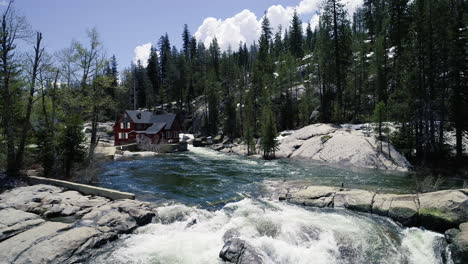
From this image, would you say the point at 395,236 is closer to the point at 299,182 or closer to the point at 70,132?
the point at 299,182

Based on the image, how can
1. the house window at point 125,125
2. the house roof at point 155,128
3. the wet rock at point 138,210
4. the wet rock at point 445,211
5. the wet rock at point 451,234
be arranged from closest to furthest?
the wet rock at point 451,234
the wet rock at point 445,211
the wet rock at point 138,210
the house roof at point 155,128
the house window at point 125,125

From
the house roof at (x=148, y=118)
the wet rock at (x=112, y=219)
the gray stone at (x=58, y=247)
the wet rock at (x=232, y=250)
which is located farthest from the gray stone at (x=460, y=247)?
the house roof at (x=148, y=118)

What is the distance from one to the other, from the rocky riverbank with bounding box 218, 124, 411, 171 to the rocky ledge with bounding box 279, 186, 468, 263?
509 inches

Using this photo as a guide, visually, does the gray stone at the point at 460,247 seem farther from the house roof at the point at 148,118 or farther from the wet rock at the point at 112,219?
the house roof at the point at 148,118

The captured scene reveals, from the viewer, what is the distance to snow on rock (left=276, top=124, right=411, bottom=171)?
78.5 feet

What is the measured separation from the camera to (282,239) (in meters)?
8.78

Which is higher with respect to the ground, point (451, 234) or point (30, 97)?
point (30, 97)

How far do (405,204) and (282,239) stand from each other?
625cm

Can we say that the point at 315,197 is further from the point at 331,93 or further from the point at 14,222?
the point at 331,93

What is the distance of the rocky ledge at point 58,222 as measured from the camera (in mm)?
7520

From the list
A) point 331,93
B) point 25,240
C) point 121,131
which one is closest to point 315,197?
point 25,240

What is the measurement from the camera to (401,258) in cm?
788

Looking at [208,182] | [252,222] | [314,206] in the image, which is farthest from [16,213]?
[314,206]

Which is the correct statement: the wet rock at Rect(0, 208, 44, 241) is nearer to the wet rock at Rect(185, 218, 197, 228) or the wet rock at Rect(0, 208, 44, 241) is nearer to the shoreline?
the shoreline
